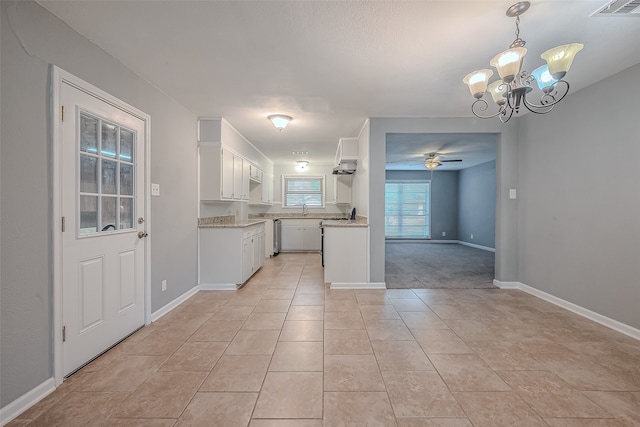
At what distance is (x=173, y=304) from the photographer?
323cm

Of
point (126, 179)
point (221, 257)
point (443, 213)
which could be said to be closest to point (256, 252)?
point (221, 257)

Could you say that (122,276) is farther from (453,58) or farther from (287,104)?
(453,58)

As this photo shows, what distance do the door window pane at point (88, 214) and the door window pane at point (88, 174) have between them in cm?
7

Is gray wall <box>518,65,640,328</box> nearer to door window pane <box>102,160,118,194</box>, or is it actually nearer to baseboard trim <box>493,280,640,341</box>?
baseboard trim <box>493,280,640,341</box>

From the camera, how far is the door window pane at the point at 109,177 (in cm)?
222

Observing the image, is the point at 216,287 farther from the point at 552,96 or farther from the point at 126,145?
the point at 552,96

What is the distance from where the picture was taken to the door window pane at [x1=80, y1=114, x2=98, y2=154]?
79.0 inches

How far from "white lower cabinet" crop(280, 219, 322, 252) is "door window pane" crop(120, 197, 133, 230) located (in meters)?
4.81

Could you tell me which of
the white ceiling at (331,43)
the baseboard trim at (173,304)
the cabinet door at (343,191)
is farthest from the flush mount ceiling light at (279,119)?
the cabinet door at (343,191)

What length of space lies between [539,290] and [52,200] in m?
5.18

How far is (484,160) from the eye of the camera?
7.49 metres

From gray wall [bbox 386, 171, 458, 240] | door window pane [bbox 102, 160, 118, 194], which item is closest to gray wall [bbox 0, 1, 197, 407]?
door window pane [bbox 102, 160, 118, 194]

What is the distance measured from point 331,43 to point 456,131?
263 cm

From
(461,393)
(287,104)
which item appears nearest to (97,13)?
(287,104)
